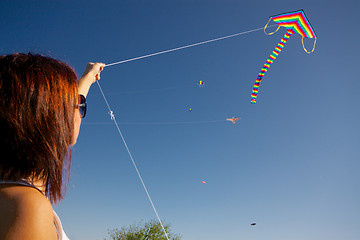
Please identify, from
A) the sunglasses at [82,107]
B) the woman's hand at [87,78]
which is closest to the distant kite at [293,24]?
the woman's hand at [87,78]

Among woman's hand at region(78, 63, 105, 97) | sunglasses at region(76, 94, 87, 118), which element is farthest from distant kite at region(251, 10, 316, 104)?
sunglasses at region(76, 94, 87, 118)

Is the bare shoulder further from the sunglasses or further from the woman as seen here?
the sunglasses

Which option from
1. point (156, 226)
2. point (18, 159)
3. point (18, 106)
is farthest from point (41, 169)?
point (156, 226)

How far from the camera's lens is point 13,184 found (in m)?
0.62

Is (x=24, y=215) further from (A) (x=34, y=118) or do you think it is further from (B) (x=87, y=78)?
(B) (x=87, y=78)

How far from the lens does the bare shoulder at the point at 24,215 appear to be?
1.74 feet

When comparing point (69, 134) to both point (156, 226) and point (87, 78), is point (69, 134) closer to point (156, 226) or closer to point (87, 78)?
point (87, 78)

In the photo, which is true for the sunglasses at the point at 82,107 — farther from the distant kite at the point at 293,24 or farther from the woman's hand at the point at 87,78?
the distant kite at the point at 293,24

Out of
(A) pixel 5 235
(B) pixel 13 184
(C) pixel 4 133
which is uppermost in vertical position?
(C) pixel 4 133

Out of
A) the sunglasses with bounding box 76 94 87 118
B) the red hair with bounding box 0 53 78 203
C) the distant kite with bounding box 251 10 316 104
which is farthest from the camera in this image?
the distant kite with bounding box 251 10 316 104

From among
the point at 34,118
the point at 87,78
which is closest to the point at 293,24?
the point at 87,78

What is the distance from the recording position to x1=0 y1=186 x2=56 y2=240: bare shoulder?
20.9 inches

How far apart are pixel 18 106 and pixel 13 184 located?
0.21m

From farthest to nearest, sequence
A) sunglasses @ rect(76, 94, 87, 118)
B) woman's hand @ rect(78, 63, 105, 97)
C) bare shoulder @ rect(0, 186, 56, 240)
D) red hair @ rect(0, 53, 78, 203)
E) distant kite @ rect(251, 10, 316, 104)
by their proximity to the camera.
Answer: distant kite @ rect(251, 10, 316, 104), woman's hand @ rect(78, 63, 105, 97), sunglasses @ rect(76, 94, 87, 118), red hair @ rect(0, 53, 78, 203), bare shoulder @ rect(0, 186, 56, 240)
